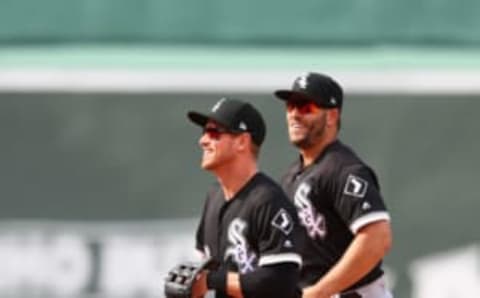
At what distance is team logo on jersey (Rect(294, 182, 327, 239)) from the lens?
6.30m

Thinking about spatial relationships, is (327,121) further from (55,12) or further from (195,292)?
(55,12)

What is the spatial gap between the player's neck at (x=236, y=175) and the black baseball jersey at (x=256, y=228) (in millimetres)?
18

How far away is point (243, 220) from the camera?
18.9 feet

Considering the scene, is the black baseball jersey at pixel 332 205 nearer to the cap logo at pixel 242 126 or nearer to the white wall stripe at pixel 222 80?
the cap logo at pixel 242 126

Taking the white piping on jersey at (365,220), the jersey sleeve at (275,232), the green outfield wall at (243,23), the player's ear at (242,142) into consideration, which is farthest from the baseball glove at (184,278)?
the green outfield wall at (243,23)

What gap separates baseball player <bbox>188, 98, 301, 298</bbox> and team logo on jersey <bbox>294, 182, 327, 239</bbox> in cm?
39

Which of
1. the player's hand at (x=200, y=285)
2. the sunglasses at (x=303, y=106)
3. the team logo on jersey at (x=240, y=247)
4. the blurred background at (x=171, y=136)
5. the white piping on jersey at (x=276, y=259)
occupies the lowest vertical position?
the player's hand at (x=200, y=285)

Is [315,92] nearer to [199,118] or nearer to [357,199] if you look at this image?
[357,199]

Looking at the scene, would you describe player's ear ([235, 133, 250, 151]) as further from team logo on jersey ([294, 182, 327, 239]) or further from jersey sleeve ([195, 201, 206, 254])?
team logo on jersey ([294, 182, 327, 239])

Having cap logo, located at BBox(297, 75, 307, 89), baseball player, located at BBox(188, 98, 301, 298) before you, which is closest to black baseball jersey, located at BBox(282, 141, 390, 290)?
cap logo, located at BBox(297, 75, 307, 89)

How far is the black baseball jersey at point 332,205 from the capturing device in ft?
20.4

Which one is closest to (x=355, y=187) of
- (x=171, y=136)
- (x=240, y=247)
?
(x=240, y=247)

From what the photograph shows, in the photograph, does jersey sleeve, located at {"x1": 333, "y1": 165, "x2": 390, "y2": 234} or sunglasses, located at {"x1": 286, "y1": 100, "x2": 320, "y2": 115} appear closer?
jersey sleeve, located at {"x1": 333, "y1": 165, "x2": 390, "y2": 234}

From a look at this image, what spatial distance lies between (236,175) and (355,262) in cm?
60
